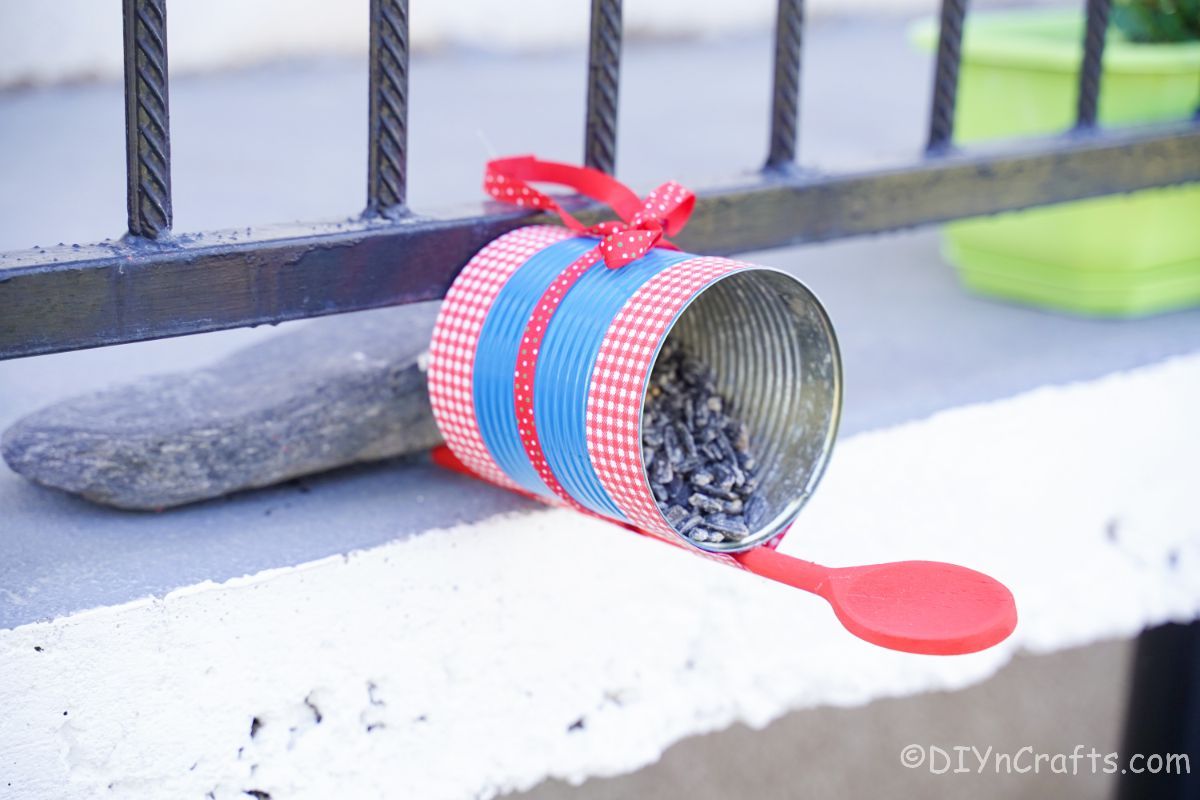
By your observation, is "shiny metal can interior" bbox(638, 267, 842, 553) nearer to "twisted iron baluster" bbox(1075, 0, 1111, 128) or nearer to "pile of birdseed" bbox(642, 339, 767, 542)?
"pile of birdseed" bbox(642, 339, 767, 542)

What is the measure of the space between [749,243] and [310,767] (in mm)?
695

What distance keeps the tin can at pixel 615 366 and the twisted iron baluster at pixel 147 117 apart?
26 cm

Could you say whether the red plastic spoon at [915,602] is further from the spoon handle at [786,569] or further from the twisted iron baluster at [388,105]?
the twisted iron baluster at [388,105]

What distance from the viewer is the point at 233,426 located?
1249 millimetres

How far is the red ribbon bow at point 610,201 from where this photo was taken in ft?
3.69

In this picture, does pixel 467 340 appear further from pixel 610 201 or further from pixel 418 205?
pixel 418 205

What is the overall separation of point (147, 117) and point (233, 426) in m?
0.31

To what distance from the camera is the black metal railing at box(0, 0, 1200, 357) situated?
1071 mm

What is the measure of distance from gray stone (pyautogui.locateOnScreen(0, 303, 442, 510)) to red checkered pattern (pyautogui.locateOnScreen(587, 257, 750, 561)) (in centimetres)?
35

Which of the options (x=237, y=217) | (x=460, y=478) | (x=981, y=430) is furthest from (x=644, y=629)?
(x=237, y=217)

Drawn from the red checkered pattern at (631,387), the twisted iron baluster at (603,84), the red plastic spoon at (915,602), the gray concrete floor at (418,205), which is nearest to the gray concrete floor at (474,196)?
the gray concrete floor at (418,205)

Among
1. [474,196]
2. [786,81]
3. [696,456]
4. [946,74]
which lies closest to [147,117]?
[696,456]

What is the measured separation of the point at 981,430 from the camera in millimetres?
1544

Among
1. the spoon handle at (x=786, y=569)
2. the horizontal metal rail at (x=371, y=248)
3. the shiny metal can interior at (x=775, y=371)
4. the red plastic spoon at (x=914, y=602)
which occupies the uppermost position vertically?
the horizontal metal rail at (x=371, y=248)
